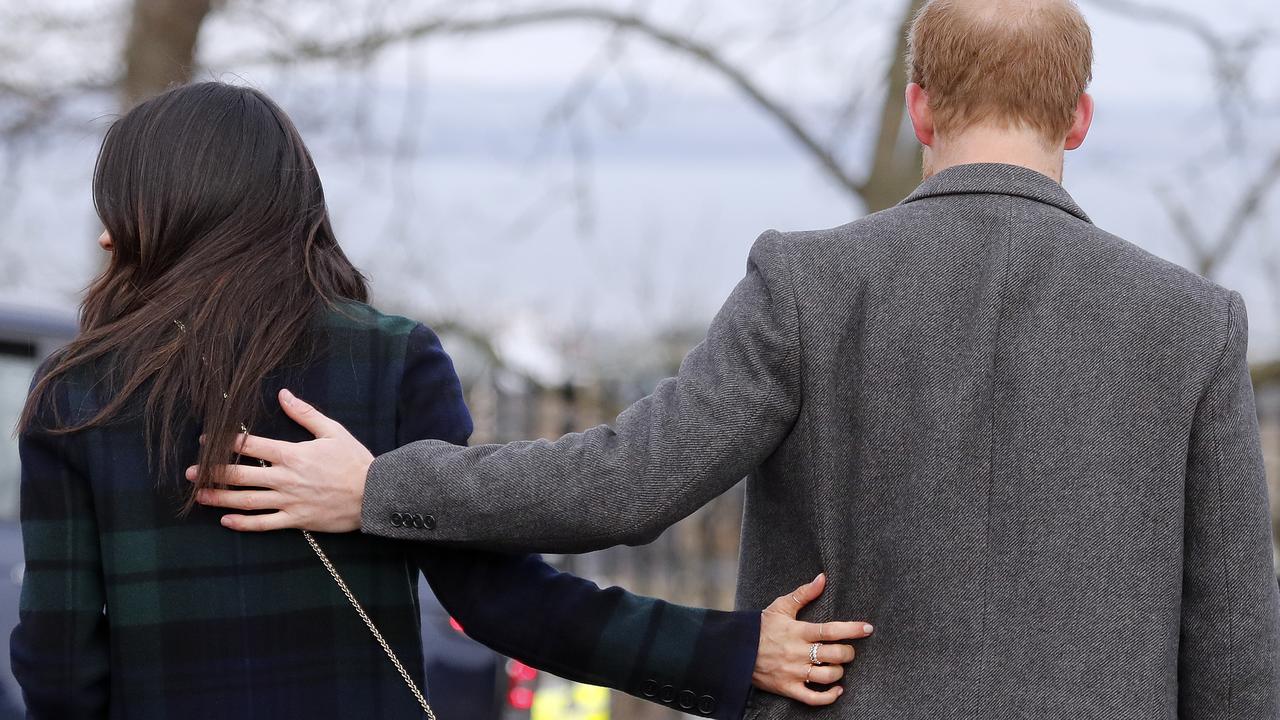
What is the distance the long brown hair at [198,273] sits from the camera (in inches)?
74.7

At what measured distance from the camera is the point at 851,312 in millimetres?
1843

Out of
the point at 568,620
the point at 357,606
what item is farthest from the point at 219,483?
the point at 568,620

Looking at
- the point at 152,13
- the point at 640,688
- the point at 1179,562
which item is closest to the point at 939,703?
the point at 1179,562

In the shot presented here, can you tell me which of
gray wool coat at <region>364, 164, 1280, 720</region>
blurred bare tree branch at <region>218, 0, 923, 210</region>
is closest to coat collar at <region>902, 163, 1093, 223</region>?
gray wool coat at <region>364, 164, 1280, 720</region>

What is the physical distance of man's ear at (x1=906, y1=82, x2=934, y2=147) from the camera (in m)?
1.98

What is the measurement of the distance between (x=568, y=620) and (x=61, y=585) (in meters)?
0.75

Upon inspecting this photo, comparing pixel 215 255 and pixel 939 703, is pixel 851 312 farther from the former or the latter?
pixel 215 255

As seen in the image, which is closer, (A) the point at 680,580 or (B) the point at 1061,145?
(B) the point at 1061,145

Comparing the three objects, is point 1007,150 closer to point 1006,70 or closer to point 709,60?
point 1006,70

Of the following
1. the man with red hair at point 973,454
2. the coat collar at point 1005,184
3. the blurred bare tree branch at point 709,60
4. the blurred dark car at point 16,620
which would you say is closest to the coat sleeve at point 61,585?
the man with red hair at point 973,454

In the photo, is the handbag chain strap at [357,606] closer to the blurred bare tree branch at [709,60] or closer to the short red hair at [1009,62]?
the short red hair at [1009,62]

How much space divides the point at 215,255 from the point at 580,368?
18.0ft

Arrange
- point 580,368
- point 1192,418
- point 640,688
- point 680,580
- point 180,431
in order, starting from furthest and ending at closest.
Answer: point 580,368 < point 680,580 < point 640,688 < point 180,431 < point 1192,418

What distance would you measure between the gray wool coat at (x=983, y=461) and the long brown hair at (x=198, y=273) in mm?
346
